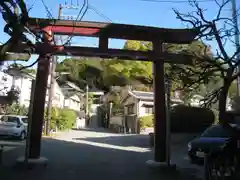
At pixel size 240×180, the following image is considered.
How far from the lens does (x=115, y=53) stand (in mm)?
12555

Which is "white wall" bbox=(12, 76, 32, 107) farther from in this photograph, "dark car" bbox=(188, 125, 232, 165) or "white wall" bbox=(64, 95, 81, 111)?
"dark car" bbox=(188, 125, 232, 165)

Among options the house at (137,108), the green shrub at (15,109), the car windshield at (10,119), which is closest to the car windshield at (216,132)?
the car windshield at (10,119)

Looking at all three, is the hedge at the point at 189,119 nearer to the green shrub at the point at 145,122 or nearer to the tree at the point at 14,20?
the green shrub at the point at 145,122

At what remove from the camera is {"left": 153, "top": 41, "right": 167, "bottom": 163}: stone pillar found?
41.4ft

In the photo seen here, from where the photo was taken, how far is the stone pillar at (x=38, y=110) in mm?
12195

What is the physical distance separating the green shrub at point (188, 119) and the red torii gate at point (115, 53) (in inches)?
473

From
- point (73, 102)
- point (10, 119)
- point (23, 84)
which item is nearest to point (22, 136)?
point (10, 119)

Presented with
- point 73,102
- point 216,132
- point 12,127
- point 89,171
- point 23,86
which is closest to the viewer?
point 89,171

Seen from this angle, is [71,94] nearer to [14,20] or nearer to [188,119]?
[188,119]

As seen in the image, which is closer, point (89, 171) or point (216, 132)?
point (89, 171)

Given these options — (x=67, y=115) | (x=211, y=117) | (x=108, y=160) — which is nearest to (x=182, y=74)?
(x=108, y=160)

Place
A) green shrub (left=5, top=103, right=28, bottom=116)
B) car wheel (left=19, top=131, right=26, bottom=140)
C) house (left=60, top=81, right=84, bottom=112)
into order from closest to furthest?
1. car wheel (left=19, top=131, right=26, bottom=140)
2. green shrub (left=5, top=103, right=28, bottom=116)
3. house (left=60, top=81, right=84, bottom=112)

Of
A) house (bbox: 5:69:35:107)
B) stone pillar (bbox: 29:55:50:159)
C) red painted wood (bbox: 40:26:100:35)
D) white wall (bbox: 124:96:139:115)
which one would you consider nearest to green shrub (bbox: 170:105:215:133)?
red painted wood (bbox: 40:26:100:35)

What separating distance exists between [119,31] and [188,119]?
13633 millimetres
